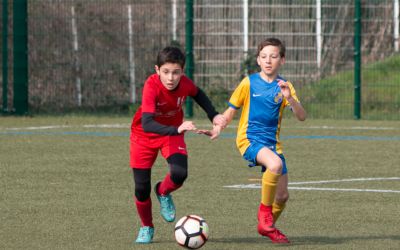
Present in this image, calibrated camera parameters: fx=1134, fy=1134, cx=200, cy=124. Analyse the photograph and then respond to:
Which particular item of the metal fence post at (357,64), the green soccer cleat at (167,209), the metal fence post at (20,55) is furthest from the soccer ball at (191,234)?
the metal fence post at (20,55)

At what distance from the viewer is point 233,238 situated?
8594mm

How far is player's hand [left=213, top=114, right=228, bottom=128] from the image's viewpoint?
8484 mm

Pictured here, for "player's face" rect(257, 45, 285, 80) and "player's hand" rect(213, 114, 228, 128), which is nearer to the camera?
"player's hand" rect(213, 114, 228, 128)

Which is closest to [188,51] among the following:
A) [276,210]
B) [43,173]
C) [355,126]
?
[355,126]

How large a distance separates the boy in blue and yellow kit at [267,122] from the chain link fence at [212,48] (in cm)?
1378

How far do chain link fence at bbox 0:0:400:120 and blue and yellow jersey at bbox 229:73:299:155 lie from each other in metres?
13.8

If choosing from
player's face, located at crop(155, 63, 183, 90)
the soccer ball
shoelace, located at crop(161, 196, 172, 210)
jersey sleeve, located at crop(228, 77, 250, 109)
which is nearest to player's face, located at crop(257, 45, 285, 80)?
jersey sleeve, located at crop(228, 77, 250, 109)

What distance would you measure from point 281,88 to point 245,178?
4531 mm

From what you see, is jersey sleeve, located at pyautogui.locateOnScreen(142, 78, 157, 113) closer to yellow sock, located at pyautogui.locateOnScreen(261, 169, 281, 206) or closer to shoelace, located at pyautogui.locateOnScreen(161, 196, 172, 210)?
shoelace, located at pyautogui.locateOnScreen(161, 196, 172, 210)

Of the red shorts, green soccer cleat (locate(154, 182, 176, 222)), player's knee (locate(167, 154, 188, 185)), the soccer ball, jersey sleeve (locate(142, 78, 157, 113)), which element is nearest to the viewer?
the soccer ball

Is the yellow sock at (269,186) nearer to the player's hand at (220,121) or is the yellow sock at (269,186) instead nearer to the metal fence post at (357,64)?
the player's hand at (220,121)

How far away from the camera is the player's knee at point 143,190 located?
870cm

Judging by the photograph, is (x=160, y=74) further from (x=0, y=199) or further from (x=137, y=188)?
(x=0, y=199)

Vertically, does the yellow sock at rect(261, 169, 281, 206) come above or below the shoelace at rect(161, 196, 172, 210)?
above
